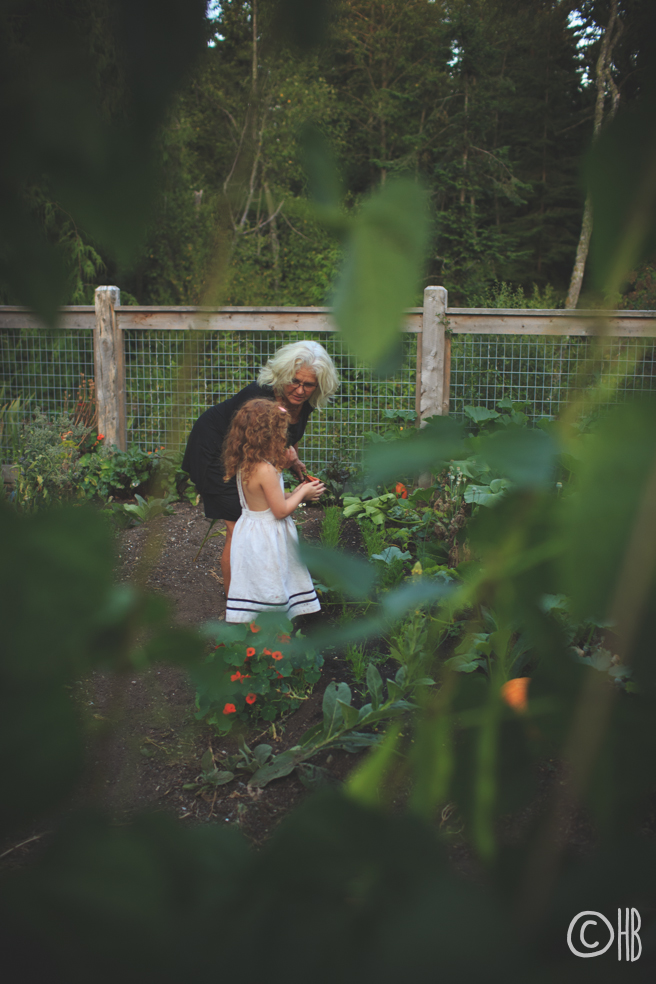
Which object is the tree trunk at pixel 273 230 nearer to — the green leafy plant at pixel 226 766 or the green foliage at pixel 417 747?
the green foliage at pixel 417 747

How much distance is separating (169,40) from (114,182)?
6cm

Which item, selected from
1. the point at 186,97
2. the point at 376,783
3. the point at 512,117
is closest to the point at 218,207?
the point at 186,97

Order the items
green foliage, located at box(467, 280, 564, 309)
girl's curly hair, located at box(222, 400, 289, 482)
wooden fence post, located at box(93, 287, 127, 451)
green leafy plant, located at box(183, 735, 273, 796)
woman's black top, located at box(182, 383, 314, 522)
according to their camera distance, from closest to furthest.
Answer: green foliage, located at box(467, 280, 564, 309), green leafy plant, located at box(183, 735, 273, 796), girl's curly hair, located at box(222, 400, 289, 482), woman's black top, located at box(182, 383, 314, 522), wooden fence post, located at box(93, 287, 127, 451)

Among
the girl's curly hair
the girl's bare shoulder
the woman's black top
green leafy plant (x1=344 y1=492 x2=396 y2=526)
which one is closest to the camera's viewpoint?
the girl's curly hair

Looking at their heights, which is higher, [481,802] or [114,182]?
[114,182]

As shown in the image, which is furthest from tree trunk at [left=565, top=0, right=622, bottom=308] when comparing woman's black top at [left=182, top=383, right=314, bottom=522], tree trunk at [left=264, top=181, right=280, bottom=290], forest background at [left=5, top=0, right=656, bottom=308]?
woman's black top at [left=182, top=383, right=314, bottom=522]

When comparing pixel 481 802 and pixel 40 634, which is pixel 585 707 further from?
pixel 40 634

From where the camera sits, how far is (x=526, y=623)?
29cm

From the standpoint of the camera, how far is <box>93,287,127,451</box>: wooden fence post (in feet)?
18.7

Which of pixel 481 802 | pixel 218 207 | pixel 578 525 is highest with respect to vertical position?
pixel 218 207

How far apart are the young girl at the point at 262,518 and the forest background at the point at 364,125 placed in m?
2.48

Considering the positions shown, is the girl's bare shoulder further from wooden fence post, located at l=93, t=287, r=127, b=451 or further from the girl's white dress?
wooden fence post, located at l=93, t=287, r=127, b=451

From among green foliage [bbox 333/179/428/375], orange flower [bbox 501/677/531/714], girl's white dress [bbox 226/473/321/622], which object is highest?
green foliage [bbox 333/179/428/375]

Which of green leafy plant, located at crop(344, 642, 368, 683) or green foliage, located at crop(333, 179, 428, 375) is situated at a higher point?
green foliage, located at crop(333, 179, 428, 375)
